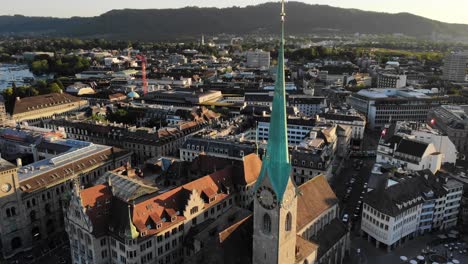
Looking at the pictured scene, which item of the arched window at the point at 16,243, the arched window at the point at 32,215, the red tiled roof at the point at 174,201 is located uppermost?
the red tiled roof at the point at 174,201

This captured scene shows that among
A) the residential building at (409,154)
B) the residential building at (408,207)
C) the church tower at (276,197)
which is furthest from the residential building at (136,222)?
the residential building at (409,154)

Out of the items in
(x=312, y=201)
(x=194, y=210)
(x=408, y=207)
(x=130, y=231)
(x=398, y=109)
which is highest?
(x=312, y=201)

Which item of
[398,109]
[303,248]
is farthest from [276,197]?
[398,109]

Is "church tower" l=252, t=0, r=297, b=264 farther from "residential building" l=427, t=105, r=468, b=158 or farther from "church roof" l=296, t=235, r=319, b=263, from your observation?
"residential building" l=427, t=105, r=468, b=158

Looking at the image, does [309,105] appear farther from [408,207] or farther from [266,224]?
[266,224]

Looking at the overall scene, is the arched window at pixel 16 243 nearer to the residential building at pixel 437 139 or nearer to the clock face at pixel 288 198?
the clock face at pixel 288 198

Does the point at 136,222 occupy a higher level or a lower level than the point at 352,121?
higher

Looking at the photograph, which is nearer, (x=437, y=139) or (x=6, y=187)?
(x=6, y=187)
